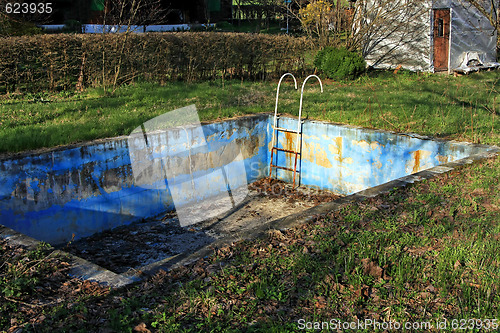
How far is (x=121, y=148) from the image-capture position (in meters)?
8.15

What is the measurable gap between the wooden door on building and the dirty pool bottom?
11.5m

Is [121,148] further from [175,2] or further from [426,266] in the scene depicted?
[175,2]

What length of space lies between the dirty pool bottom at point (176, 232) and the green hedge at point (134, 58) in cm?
572

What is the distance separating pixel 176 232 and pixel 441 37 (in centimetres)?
1548

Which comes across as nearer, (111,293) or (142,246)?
(111,293)

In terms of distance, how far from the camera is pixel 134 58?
1338 cm

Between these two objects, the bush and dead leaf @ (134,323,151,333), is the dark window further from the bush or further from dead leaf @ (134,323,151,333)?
dead leaf @ (134,323,151,333)

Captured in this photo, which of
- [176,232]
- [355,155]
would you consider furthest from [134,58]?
[355,155]

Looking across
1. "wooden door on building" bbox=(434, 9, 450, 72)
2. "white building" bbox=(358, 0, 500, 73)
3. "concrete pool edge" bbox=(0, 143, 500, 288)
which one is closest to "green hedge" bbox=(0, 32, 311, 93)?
"white building" bbox=(358, 0, 500, 73)

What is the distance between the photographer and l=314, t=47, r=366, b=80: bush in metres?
17.2

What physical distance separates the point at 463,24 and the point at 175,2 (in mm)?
17780

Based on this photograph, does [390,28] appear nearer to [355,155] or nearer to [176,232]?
[355,155]

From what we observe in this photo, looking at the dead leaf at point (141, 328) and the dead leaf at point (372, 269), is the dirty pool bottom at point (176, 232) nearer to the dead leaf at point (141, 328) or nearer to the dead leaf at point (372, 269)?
the dead leaf at point (372, 269)

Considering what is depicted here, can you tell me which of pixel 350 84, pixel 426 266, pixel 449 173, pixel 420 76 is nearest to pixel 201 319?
pixel 426 266
